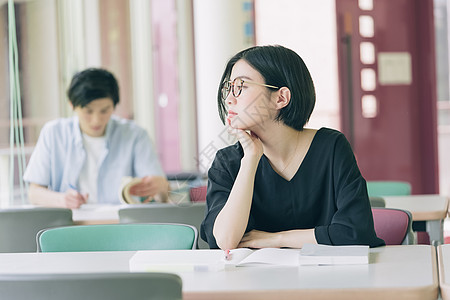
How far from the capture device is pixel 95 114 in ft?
12.4

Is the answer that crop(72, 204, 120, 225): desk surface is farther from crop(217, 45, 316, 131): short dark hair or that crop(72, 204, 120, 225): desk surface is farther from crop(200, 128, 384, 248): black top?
crop(217, 45, 316, 131): short dark hair

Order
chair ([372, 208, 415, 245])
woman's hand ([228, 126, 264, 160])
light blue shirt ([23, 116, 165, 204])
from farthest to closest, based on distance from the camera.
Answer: light blue shirt ([23, 116, 165, 204]) < chair ([372, 208, 415, 245]) < woman's hand ([228, 126, 264, 160])

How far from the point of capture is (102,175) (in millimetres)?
3912

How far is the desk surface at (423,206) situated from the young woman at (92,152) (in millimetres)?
1285

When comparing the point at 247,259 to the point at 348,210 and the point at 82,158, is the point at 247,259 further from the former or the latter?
the point at 82,158

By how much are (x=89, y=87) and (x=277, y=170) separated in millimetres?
1835

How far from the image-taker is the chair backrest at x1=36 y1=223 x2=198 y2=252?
2.26m

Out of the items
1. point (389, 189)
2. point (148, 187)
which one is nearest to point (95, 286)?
point (148, 187)

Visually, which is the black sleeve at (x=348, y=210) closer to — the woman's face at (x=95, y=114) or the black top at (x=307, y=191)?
the black top at (x=307, y=191)

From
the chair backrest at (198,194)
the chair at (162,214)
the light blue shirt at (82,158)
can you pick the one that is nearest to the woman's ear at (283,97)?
the chair at (162,214)

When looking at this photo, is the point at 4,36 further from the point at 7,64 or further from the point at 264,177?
the point at 264,177

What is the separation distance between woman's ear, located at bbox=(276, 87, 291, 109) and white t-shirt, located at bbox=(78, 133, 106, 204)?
1951 millimetres

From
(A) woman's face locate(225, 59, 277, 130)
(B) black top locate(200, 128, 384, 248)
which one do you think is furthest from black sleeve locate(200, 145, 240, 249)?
(A) woman's face locate(225, 59, 277, 130)

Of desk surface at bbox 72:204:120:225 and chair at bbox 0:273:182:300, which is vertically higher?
chair at bbox 0:273:182:300
